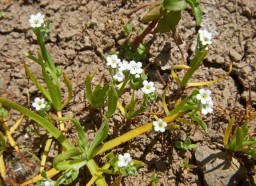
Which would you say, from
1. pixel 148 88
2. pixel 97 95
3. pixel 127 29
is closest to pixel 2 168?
pixel 97 95

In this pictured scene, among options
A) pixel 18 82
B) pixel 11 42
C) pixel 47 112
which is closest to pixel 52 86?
pixel 47 112

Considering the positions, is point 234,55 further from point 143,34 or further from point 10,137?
point 10,137

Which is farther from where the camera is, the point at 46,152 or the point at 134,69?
the point at 46,152

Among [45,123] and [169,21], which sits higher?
[169,21]

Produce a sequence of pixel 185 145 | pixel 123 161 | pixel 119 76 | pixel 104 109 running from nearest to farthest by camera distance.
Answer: pixel 123 161
pixel 119 76
pixel 185 145
pixel 104 109

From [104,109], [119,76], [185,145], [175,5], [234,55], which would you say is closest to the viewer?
[119,76]

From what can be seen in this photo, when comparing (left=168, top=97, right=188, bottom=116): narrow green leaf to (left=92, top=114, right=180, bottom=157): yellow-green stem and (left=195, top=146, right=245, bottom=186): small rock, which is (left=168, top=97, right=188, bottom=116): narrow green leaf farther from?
(left=195, top=146, right=245, bottom=186): small rock

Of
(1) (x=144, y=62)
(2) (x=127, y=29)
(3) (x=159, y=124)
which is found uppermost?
(2) (x=127, y=29)

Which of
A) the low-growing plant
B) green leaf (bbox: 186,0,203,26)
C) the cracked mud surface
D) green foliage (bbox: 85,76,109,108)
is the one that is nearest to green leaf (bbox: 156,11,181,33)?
the low-growing plant
